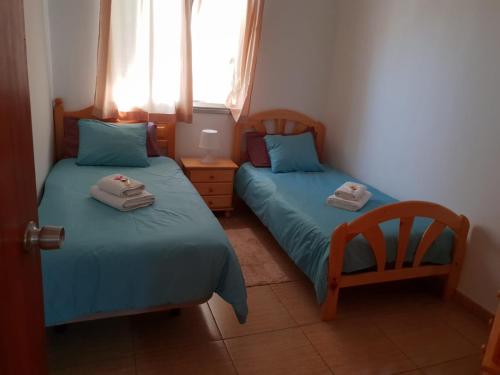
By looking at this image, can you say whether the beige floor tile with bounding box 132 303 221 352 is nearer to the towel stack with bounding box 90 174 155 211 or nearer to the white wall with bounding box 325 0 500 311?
the towel stack with bounding box 90 174 155 211

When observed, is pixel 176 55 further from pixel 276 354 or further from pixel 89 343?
pixel 276 354

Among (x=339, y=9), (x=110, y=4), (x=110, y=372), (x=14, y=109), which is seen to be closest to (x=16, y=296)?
(x=14, y=109)

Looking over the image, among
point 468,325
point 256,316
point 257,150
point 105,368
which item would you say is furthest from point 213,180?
point 468,325

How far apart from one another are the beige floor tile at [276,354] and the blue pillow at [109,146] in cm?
164

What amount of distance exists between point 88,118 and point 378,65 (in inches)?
96.4

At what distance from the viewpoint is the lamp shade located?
11.0 ft

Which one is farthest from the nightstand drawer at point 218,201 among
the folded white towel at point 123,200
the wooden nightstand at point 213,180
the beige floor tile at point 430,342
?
the beige floor tile at point 430,342

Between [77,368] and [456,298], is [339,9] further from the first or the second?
[77,368]

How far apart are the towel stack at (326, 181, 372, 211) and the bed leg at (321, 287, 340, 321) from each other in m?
0.65

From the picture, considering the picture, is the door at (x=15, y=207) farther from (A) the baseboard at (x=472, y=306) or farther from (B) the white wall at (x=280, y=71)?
(B) the white wall at (x=280, y=71)

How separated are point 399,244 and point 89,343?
1756 millimetres

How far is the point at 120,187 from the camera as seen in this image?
6.84 ft

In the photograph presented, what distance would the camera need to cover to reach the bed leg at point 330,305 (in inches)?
85.1

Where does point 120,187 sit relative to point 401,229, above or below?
above
